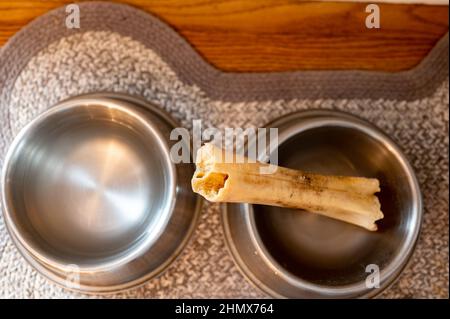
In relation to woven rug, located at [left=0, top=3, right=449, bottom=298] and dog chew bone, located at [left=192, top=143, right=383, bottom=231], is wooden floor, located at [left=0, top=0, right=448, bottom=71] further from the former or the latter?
dog chew bone, located at [left=192, top=143, right=383, bottom=231]

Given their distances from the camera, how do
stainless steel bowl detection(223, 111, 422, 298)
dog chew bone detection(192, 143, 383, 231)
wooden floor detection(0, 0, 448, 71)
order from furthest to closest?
wooden floor detection(0, 0, 448, 71) → stainless steel bowl detection(223, 111, 422, 298) → dog chew bone detection(192, 143, 383, 231)

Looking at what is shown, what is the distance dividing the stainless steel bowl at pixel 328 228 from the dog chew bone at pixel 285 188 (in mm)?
45

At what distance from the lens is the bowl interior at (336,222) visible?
40.1 inches

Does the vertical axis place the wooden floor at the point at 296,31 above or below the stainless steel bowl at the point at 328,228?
above

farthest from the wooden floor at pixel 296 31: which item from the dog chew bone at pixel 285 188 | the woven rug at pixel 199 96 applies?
the dog chew bone at pixel 285 188

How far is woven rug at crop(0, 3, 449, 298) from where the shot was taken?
1082mm

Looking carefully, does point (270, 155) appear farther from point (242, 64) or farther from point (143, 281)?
point (143, 281)

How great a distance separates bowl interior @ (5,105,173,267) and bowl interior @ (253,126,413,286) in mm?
221

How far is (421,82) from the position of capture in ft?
3.78

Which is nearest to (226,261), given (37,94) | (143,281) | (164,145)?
(143,281)

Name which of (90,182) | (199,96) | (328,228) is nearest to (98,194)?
(90,182)

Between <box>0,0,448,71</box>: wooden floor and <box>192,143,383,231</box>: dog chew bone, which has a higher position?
<box>0,0,448,71</box>: wooden floor

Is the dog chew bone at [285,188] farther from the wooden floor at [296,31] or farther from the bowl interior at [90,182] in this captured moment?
the wooden floor at [296,31]

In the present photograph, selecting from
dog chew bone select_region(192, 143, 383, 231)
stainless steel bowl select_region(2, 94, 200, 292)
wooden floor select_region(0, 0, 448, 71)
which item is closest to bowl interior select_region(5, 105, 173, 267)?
stainless steel bowl select_region(2, 94, 200, 292)
